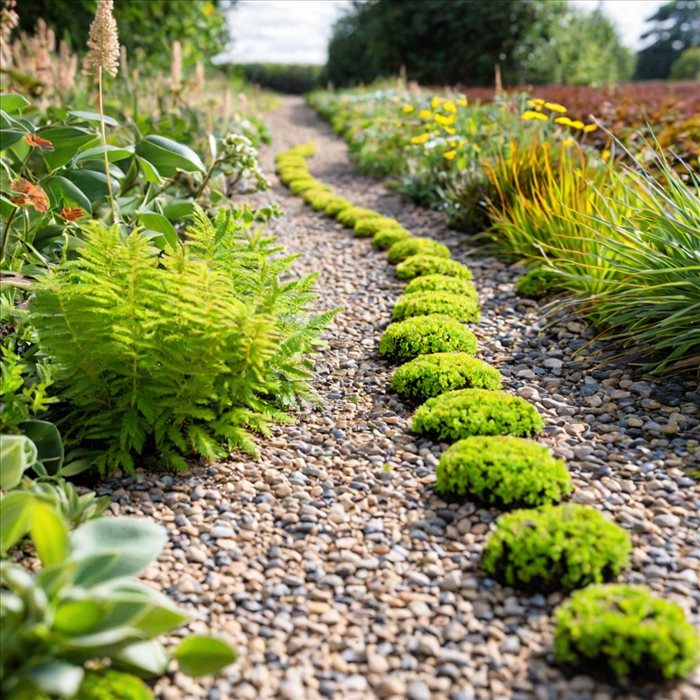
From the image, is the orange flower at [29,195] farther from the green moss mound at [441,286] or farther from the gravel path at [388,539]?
the green moss mound at [441,286]

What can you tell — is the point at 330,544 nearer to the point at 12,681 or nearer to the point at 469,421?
the point at 469,421

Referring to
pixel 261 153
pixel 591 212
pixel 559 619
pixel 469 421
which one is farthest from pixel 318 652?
pixel 261 153

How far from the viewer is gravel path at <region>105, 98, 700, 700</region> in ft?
5.78

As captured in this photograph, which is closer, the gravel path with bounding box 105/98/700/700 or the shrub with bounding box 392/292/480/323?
the gravel path with bounding box 105/98/700/700

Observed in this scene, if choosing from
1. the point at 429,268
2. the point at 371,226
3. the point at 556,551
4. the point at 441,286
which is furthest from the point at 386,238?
the point at 556,551

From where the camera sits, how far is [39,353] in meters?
2.65

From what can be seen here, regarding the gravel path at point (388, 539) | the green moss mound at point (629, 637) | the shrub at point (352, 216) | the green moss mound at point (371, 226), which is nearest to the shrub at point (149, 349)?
the gravel path at point (388, 539)

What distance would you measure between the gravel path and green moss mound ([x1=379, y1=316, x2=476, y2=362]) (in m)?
0.12

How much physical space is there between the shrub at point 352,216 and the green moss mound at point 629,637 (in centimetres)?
488

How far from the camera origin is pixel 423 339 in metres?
3.48

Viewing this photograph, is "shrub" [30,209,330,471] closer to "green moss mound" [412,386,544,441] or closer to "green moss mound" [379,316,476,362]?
"green moss mound" [412,386,544,441]

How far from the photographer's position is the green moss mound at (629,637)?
5.42 feet

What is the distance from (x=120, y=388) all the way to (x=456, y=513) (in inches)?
48.7

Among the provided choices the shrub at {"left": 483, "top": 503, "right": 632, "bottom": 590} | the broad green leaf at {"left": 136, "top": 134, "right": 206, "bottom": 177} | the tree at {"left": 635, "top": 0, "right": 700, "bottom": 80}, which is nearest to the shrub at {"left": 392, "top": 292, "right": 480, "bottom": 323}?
the broad green leaf at {"left": 136, "top": 134, "right": 206, "bottom": 177}
